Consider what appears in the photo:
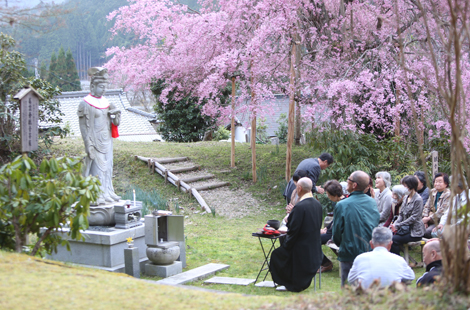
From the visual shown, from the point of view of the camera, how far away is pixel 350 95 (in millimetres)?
10508

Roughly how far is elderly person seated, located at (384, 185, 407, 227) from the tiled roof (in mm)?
15451

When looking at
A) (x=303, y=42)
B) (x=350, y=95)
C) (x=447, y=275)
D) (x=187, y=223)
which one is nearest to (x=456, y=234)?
(x=447, y=275)

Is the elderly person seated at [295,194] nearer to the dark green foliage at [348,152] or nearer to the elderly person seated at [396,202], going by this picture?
the elderly person seated at [396,202]

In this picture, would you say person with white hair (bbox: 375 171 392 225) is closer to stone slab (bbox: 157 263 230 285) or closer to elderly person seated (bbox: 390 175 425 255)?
elderly person seated (bbox: 390 175 425 255)

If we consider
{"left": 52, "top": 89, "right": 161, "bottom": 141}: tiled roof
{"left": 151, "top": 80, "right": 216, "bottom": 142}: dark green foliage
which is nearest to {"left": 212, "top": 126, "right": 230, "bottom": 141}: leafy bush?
{"left": 151, "top": 80, "right": 216, "bottom": 142}: dark green foliage

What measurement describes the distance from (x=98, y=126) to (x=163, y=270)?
2.28 m

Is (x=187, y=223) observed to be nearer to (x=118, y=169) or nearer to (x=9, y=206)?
(x=118, y=169)

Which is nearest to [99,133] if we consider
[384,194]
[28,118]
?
[28,118]

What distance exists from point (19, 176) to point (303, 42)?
32.2ft

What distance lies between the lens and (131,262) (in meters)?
5.60

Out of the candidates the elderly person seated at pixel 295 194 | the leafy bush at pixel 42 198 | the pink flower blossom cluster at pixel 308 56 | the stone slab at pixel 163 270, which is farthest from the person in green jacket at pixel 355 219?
the pink flower blossom cluster at pixel 308 56

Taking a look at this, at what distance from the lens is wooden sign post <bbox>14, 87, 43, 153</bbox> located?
17.6ft

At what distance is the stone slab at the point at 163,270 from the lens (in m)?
5.85

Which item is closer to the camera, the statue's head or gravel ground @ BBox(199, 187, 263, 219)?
the statue's head
